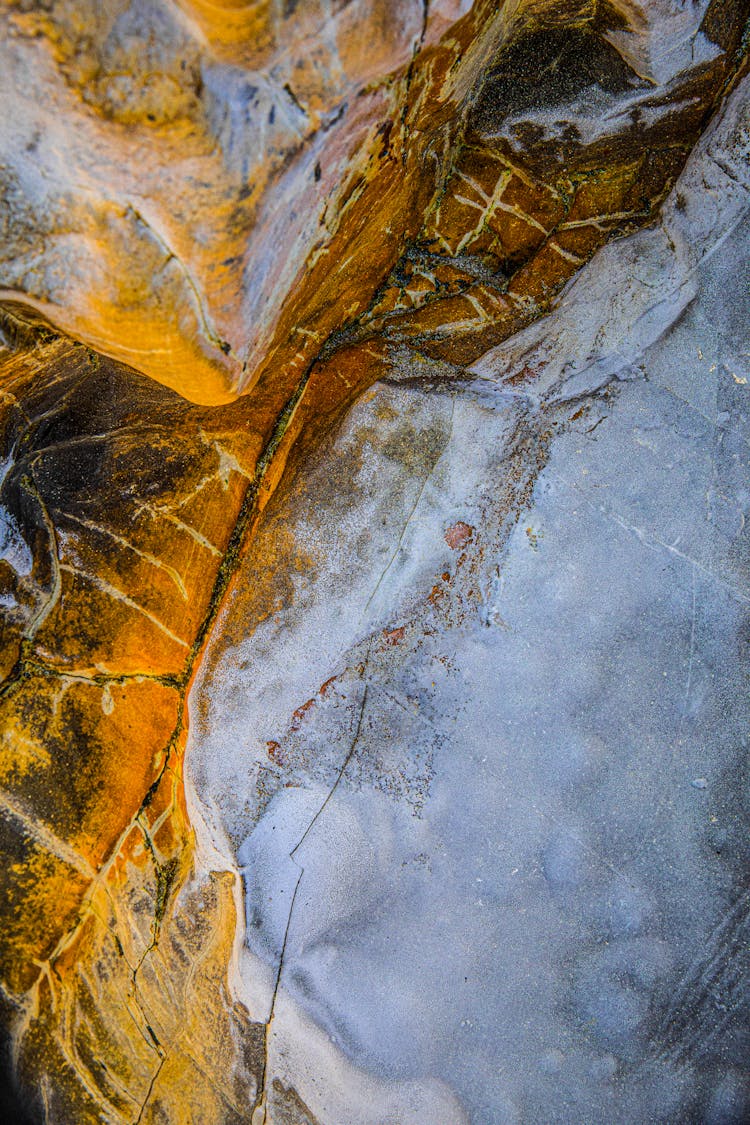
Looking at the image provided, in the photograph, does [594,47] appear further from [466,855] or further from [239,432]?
[466,855]

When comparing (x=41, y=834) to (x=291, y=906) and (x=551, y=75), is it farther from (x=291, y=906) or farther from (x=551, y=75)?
(x=551, y=75)

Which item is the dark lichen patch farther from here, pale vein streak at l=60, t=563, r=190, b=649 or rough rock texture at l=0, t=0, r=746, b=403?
pale vein streak at l=60, t=563, r=190, b=649

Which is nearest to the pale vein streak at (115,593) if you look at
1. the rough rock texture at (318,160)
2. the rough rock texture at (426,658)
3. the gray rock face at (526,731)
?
the rough rock texture at (426,658)

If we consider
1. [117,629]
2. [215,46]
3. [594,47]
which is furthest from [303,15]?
[117,629]

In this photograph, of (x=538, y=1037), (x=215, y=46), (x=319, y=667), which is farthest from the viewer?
(x=319, y=667)

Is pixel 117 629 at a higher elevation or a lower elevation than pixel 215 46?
lower

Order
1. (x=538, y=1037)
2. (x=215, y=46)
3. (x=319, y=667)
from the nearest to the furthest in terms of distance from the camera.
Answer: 1. (x=215, y=46)
2. (x=538, y=1037)
3. (x=319, y=667)

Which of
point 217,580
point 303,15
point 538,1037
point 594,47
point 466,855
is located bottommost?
point 538,1037
